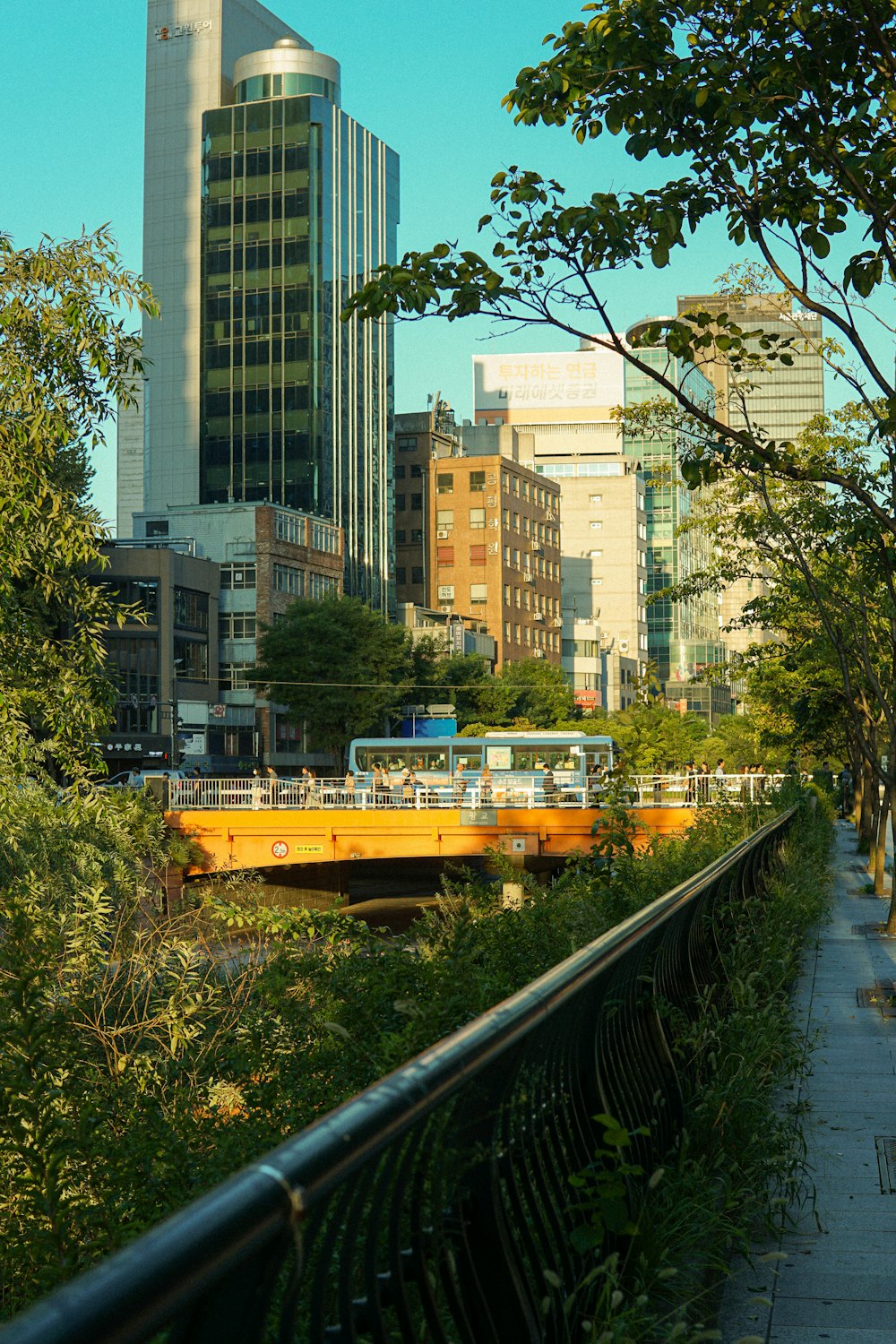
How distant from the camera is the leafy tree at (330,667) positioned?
79.5 metres

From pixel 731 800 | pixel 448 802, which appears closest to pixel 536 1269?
pixel 731 800

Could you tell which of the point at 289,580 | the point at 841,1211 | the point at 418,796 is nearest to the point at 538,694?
the point at 289,580

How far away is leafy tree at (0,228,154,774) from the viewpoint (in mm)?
12352

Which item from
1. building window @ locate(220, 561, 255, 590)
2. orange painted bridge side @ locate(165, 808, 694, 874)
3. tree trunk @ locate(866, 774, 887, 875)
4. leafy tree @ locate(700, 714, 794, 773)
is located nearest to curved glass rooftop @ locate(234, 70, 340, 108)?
building window @ locate(220, 561, 255, 590)

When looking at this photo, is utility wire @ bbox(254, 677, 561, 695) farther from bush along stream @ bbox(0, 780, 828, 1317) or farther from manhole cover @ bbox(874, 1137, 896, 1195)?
manhole cover @ bbox(874, 1137, 896, 1195)

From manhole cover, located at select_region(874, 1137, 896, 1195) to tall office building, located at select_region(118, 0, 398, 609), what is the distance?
10306 cm

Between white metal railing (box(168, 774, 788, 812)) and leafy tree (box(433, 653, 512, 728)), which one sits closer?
white metal railing (box(168, 774, 788, 812))

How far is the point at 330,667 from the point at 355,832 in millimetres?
35655

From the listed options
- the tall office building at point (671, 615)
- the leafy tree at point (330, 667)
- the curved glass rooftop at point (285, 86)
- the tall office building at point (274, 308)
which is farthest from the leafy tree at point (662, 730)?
the tall office building at point (671, 615)

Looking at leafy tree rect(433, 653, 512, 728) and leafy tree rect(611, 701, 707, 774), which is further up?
leafy tree rect(433, 653, 512, 728)

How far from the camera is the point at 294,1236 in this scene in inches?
73.4

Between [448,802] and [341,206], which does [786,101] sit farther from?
[341,206]

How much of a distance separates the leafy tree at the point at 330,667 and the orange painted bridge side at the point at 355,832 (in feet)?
111

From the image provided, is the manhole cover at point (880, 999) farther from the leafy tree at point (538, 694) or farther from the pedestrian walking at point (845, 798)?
the leafy tree at point (538, 694)
